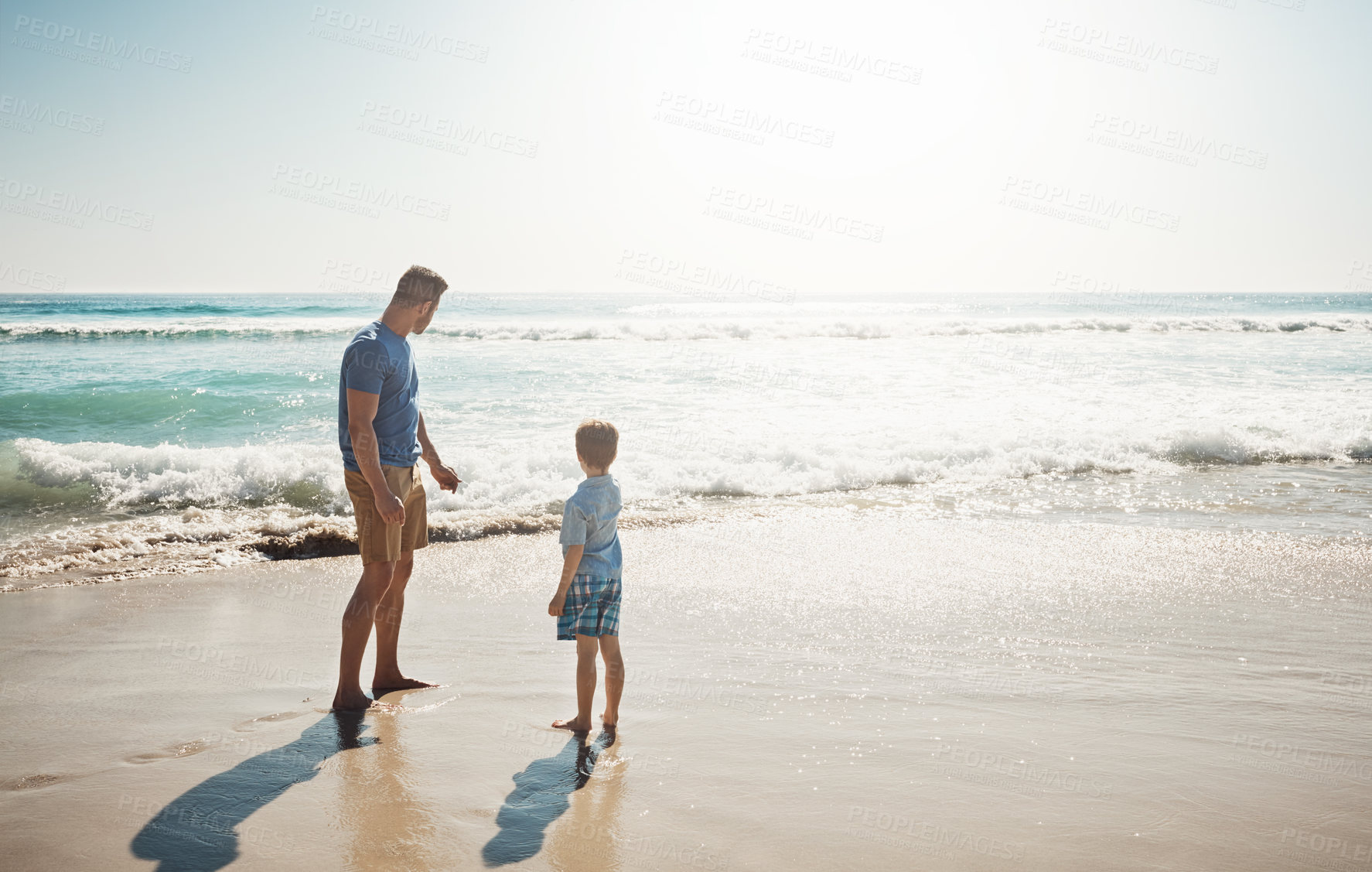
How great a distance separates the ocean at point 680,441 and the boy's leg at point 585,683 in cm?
393

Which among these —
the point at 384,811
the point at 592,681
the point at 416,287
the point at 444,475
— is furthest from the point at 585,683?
the point at 416,287

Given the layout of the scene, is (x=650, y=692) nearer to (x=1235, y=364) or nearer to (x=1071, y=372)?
(x=1071, y=372)

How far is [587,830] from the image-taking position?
2.58m

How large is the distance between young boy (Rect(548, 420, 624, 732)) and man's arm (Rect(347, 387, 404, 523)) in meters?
0.79

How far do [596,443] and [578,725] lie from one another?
120cm

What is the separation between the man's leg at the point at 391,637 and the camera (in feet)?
12.5

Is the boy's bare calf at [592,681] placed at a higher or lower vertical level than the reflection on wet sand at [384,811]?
higher

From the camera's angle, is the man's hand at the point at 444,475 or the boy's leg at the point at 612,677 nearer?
the boy's leg at the point at 612,677

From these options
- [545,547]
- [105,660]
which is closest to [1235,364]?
[545,547]

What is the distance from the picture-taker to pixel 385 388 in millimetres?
3494

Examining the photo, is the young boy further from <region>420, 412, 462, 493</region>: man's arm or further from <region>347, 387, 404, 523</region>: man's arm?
<region>420, 412, 462, 493</region>: man's arm

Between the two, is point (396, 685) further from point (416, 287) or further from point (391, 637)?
point (416, 287)

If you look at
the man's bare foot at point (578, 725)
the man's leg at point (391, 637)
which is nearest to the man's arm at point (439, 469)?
the man's leg at point (391, 637)

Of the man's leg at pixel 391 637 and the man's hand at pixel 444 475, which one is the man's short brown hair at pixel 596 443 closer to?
the man's hand at pixel 444 475
